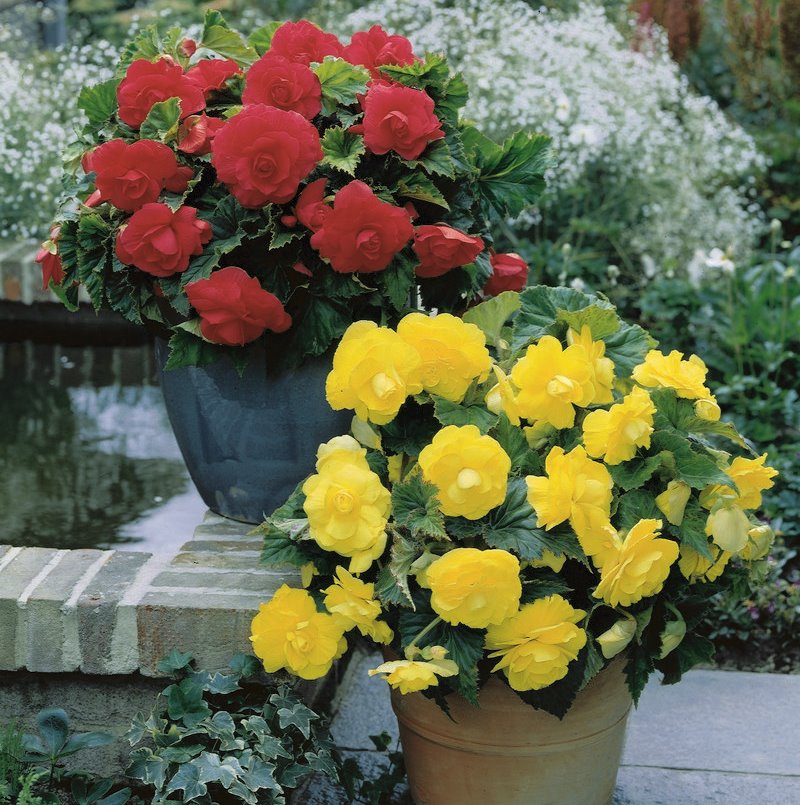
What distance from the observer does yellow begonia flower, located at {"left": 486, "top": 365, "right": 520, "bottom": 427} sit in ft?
5.09

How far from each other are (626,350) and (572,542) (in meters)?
0.36

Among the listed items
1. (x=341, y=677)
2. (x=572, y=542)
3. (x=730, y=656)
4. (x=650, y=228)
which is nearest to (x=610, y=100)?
(x=650, y=228)

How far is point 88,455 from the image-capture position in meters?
2.71

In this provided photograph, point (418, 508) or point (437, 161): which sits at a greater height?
point (437, 161)

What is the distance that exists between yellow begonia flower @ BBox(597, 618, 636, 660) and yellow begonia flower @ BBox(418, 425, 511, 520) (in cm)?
24

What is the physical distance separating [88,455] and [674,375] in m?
1.66

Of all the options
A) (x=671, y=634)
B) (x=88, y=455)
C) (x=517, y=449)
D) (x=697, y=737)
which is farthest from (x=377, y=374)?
(x=88, y=455)

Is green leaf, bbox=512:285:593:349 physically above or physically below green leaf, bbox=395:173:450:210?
below

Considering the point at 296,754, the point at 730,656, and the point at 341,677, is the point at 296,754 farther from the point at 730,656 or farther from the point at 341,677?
the point at 730,656

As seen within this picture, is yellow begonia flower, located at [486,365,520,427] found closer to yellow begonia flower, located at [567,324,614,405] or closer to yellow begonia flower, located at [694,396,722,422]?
yellow begonia flower, located at [567,324,614,405]

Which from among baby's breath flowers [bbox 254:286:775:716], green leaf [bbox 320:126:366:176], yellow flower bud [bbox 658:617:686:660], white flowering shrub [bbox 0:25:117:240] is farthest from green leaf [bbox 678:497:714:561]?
white flowering shrub [bbox 0:25:117:240]

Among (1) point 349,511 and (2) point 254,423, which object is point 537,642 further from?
(2) point 254,423

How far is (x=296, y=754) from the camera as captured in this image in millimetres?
1628

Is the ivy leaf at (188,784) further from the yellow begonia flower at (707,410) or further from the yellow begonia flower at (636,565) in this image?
the yellow begonia flower at (707,410)
